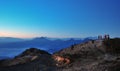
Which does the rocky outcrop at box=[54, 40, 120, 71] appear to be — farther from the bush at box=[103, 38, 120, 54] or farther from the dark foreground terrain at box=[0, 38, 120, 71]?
the bush at box=[103, 38, 120, 54]

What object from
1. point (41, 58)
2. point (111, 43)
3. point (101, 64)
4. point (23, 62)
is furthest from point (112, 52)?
point (23, 62)

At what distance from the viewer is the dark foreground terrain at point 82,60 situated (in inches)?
1405

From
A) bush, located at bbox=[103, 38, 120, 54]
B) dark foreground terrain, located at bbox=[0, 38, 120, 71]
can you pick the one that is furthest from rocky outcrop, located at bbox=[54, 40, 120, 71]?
bush, located at bbox=[103, 38, 120, 54]

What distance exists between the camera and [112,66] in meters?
33.0

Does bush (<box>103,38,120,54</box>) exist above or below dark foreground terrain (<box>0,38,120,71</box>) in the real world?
above

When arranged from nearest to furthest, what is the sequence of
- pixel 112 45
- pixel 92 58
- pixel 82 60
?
pixel 82 60, pixel 92 58, pixel 112 45

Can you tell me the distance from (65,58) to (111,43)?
8.53 m

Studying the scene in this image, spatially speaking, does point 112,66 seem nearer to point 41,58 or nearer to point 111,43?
point 111,43

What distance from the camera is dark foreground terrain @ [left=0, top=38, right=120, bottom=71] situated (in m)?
35.7

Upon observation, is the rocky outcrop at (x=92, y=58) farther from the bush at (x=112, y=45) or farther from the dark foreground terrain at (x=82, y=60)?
the bush at (x=112, y=45)

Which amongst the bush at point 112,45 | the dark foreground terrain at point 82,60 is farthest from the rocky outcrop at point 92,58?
the bush at point 112,45

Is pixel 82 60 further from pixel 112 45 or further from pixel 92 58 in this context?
pixel 112 45

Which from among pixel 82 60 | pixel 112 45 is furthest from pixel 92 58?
pixel 112 45

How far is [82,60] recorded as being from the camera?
4009cm
